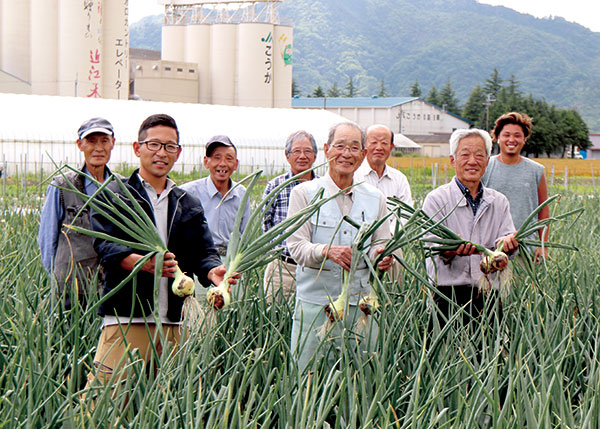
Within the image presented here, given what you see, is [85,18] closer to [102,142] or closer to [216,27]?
[216,27]

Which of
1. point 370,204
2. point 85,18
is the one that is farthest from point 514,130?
point 85,18

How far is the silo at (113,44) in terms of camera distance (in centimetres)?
2948

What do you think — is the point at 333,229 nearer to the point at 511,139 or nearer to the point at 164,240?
the point at 164,240

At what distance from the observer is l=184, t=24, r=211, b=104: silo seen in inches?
1603

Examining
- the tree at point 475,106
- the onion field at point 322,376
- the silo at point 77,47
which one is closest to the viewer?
A: the onion field at point 322,376

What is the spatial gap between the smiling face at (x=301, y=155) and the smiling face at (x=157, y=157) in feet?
3.63

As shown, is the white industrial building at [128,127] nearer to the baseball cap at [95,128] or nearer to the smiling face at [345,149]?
the baseball cap at [95,128]

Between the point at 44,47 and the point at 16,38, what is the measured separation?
3.94ft

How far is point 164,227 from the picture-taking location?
2285mm

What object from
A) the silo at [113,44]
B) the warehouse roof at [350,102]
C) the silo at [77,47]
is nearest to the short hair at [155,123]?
the silo at [77,47]

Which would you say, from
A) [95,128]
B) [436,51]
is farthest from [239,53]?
[436,51]

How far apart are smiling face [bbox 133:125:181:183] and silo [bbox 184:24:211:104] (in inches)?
1540

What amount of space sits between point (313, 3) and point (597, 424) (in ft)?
658

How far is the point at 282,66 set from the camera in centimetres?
3997
